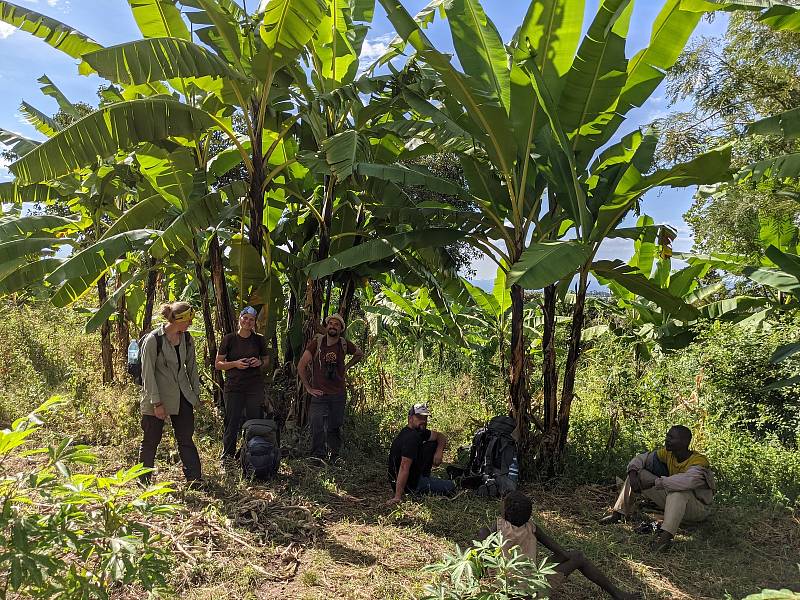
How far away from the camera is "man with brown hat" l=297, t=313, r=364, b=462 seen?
608 centimetres

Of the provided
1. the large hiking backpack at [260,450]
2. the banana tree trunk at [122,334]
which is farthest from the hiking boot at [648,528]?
the banana tree trunk at [122,334]

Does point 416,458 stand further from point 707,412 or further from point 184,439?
point 707,412

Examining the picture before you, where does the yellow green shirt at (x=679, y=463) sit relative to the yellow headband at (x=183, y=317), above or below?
below

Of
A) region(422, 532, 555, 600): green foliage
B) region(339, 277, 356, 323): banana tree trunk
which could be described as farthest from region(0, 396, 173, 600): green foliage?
region(339, 277, 356, 323): banana tree trunk

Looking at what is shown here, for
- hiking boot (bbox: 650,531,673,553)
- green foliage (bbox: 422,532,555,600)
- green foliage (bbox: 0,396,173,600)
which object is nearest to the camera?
green foliage (bbox: 0,396,173,600)

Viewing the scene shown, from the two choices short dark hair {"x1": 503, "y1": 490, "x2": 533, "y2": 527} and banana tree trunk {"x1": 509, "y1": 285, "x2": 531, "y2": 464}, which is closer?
short dark hair {"x1": 503, "y1": 490, "x2": 533, "y2": 527}

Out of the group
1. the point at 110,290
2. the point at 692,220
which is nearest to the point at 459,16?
the point at 692,220

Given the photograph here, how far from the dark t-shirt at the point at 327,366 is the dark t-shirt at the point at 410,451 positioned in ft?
3.33

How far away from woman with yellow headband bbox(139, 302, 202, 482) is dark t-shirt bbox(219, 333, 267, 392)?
0.45 m

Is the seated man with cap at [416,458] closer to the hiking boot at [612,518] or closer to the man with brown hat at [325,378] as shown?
the man with brown hat at [325,378]

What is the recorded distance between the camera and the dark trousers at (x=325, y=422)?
616cm

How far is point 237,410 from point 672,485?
154 inches

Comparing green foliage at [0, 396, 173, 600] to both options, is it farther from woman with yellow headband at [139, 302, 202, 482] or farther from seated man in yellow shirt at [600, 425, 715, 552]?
seated man in yellow shirt at [600, 425, 715, 552]

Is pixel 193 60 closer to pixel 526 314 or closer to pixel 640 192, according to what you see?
pixel 640 192
